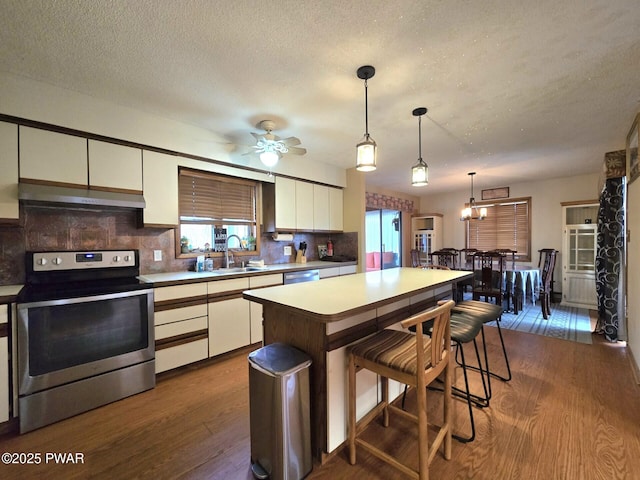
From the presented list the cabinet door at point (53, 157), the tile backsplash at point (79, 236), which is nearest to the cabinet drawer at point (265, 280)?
the tile backsplash at point (79, 236)

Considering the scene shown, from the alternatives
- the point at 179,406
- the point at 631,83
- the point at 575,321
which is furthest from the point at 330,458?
the point at 575,321

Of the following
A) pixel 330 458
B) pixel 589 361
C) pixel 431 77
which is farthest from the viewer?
pixel 589 361

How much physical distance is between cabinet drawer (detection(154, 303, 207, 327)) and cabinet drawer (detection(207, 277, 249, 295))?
17cm

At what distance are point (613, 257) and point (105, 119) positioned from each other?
5.36 meters

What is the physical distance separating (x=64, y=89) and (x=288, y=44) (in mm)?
1840

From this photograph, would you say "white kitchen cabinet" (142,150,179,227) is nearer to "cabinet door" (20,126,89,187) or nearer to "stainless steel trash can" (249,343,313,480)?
"cabinet door" (20,126,89,187)

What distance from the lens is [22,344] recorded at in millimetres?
1799

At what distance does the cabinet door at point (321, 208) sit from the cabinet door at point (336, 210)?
7cm

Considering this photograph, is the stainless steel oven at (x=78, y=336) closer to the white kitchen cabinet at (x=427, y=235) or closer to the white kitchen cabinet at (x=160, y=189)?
the white kitchen cabinet at (x=160, y=189)

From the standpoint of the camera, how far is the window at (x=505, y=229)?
565 cm

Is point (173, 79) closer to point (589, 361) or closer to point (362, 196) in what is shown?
point (362, 196)

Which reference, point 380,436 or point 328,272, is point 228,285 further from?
point 380,436

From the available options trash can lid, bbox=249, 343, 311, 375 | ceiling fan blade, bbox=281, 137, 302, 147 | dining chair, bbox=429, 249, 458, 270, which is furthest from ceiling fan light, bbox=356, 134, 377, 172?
dining chair, bbox=429, 249, 458, 270

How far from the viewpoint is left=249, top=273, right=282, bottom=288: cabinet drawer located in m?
3.03
